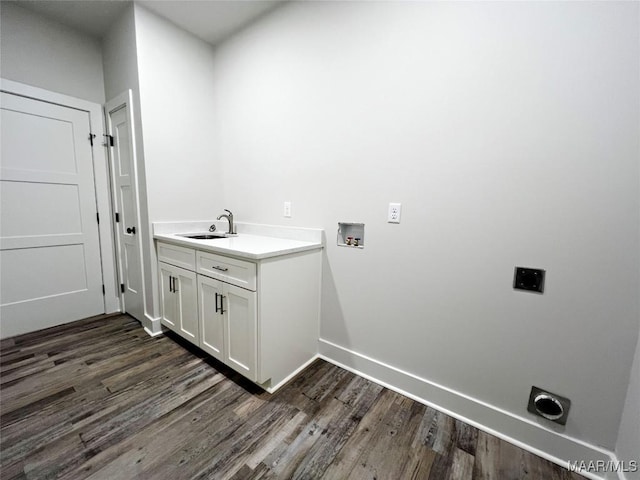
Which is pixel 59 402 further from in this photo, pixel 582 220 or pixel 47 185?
pixel 582 220

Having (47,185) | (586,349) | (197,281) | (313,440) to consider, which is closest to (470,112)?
(586,349)

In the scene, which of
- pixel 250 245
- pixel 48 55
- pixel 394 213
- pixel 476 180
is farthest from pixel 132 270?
pixel 476 180

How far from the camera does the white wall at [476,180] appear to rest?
3.41 feet

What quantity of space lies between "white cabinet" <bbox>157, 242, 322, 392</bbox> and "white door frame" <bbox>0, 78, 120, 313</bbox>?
1036 millimetres

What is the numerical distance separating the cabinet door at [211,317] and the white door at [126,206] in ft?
3.02

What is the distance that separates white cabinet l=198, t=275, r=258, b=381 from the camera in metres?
1.51

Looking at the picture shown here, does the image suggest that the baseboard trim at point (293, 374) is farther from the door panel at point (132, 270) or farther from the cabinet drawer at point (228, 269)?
the door panel at point (132, 270)

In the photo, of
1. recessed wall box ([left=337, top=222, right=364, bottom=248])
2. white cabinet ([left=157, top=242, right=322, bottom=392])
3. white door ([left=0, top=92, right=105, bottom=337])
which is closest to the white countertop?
white cabinet ([left=157, top=242, right=322, bottom=392])

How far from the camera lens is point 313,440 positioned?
1271 millimetres

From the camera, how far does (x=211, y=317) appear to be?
1771 mm

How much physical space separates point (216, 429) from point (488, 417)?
1.41m

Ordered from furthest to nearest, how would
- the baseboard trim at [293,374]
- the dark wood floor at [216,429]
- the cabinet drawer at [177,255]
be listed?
the cabinet drawer at [177,255]
the baseboard trim at [293,374]
the dark wood floor at [216,429]

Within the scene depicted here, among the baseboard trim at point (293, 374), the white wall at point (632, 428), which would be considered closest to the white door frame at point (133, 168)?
the baseboard trim at point (293, 374)

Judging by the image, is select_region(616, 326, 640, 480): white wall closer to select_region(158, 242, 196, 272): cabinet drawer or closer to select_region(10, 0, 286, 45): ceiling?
select_region(158, 242, 196, 272): cabinet drawer
